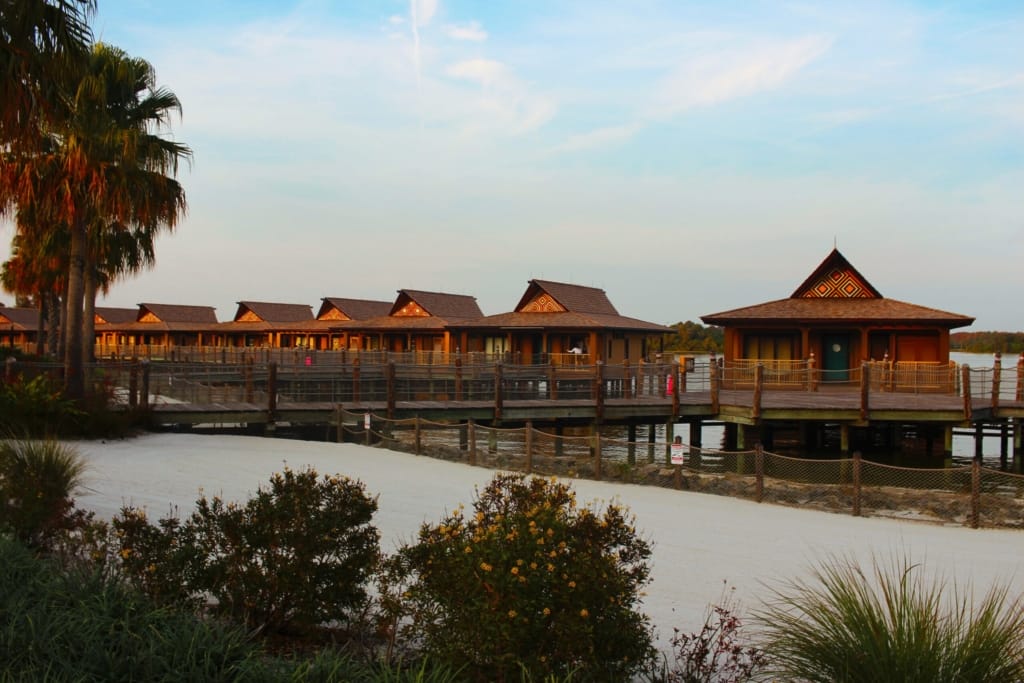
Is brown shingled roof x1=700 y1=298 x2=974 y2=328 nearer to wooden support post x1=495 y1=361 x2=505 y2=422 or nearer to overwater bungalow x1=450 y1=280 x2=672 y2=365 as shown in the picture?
overwater bungalow x1=450 y1=280 x2=672 y2=365

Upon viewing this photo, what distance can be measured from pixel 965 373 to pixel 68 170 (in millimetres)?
25013

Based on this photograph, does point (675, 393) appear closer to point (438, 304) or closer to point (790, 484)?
point (790, 484)

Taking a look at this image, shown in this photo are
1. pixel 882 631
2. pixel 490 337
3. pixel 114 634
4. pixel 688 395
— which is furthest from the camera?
pixel 490 337

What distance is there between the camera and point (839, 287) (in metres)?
37.2

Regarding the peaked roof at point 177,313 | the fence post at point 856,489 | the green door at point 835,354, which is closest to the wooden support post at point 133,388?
the fence post at point 856,489

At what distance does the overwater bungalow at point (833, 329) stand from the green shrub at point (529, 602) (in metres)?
28.6

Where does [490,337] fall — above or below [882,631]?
above

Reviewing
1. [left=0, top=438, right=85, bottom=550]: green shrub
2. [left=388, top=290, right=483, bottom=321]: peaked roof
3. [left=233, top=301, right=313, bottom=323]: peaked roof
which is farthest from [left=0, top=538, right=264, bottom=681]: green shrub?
[left=233, top=301, right=313, bottom=323]: peaked roof

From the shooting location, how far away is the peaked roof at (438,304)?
178 ft

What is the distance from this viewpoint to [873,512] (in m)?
15.3

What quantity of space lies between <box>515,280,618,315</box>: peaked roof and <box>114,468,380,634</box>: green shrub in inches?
1531

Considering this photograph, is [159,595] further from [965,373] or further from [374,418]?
[965,373]

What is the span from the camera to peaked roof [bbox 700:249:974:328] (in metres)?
34.2

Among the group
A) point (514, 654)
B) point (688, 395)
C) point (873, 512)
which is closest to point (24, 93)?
point (514, 654)
